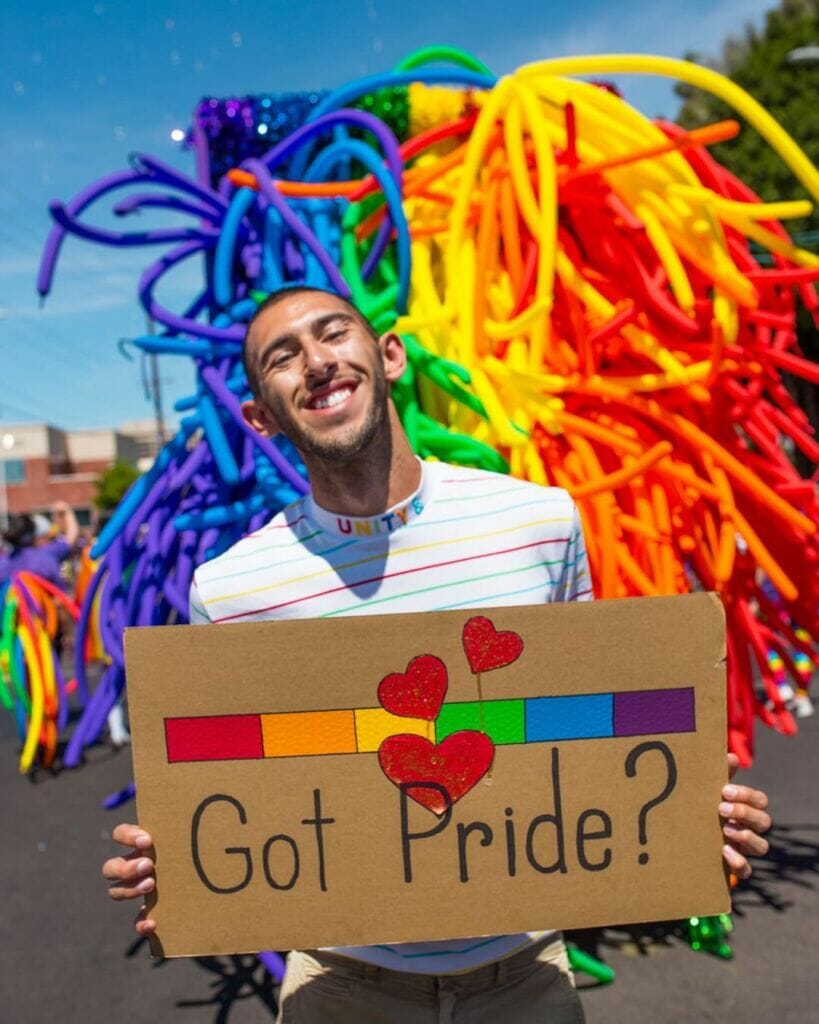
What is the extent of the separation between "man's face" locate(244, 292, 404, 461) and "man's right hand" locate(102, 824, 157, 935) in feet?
1.76

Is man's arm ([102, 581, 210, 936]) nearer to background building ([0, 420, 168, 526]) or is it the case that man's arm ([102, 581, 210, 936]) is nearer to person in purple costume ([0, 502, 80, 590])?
person in purple costume ([0, 502, 80, 590])

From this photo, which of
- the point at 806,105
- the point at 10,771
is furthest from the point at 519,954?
the point at 806,105

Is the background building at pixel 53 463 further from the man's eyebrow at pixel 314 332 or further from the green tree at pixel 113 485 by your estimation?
the man's eyebrow at pixel 314 332

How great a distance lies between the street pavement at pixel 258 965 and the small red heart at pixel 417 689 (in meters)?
1.72

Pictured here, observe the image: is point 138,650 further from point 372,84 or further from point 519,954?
point 372,84

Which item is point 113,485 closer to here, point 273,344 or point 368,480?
point 273,344

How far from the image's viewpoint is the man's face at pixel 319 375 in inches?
54.7

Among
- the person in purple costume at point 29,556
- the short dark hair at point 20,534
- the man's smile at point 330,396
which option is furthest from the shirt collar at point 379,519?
the short dark hair at point 20,534

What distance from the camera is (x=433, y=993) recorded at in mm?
1358

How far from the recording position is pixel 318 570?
1.39 m

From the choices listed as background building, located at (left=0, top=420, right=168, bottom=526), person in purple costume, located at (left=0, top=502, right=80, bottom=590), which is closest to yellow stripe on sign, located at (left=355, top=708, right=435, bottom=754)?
person in purple costume, located at (left=0, top=502, right=80, bottom=590)

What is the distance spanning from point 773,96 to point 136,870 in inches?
681

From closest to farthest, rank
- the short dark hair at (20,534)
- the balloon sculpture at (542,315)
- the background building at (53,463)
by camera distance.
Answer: the balloon sculpture at (542,315)
the short dark hair at (20,534)
the background building at (53,463)

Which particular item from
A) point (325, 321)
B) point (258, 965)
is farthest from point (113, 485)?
point (325, 321)
